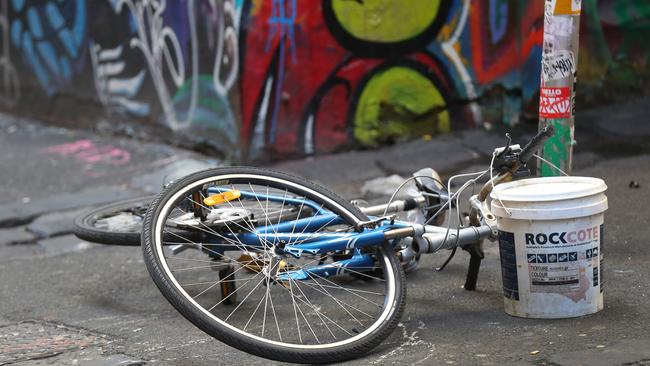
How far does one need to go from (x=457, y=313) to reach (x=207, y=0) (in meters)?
5.21

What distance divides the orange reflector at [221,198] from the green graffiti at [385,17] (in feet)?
14.4

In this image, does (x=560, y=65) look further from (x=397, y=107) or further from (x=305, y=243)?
(x=397, y=107)

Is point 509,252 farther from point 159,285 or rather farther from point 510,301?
point 159,285

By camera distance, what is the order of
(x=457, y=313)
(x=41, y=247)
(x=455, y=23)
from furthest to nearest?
1. (x=455, y=23)
2. (x=41, y=247)
3. (x=457, y=313)

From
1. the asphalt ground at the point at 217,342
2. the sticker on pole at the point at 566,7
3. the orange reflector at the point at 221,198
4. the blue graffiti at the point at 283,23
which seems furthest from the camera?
the blue graffiti at the point at 283,23

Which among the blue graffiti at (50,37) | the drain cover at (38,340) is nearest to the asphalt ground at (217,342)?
the drain cover at (38,340)

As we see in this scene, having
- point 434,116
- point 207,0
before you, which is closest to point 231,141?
point 207,0

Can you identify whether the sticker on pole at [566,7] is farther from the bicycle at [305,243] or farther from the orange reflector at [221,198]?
the orange reflector at [221,198]

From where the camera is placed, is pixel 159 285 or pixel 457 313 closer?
pixel 159 285

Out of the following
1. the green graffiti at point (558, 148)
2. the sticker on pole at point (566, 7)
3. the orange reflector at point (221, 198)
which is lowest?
the green graffiti at point (558, 148)

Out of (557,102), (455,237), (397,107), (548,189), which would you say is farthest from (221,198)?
(397,107)

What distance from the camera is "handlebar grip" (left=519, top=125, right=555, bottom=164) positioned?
441cm

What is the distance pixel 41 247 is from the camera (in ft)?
23.4

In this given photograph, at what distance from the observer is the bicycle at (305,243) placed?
4086 millimetres
